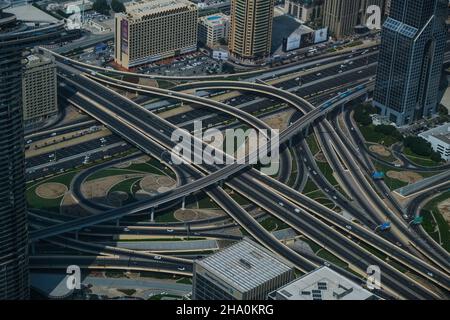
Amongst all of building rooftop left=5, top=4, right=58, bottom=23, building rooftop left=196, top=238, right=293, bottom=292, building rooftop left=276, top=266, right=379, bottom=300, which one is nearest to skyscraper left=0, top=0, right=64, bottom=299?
building rooftop left=5, top=4, right=58, bottom=23

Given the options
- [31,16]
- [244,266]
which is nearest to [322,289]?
[244,266]

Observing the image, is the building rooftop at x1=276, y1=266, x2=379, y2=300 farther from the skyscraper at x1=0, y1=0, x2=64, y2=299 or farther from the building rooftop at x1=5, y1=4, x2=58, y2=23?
the building rooftop at x1=5, y1=4, x2=58, y2=23

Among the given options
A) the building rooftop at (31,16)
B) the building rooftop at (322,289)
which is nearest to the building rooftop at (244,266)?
the building rooftop at (322,289)
